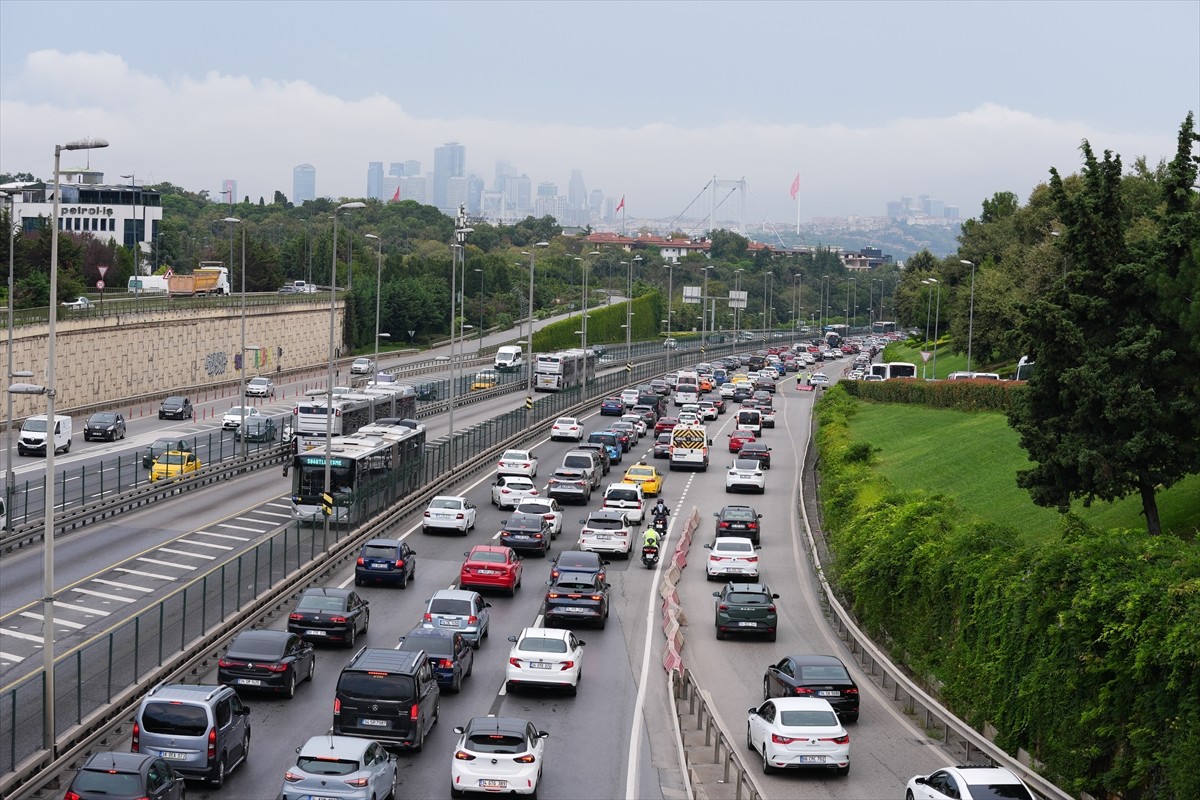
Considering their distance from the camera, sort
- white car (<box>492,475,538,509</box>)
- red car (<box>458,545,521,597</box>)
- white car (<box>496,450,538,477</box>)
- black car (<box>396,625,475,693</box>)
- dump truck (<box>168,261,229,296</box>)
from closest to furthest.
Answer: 1. black car (<box>396,625,475,693</box>)
2. red car (<box>458,545,521,597</box>)
3. white car (<box>492,475,538,509</box>)
4. white car (<box>496,450,538,477</box>)
5. dump truck (<box>168,261,229,296</box>)

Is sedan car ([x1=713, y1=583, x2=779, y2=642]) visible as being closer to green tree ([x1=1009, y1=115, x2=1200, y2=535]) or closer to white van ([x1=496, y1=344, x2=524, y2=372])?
green tree ([x1=1009, y1=115, x2=1200, y2=535])

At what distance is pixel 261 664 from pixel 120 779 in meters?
9.12

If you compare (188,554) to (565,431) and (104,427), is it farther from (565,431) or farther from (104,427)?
(565,431)

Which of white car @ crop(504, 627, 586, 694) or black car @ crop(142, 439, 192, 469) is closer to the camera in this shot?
white car @ crop(504, 627, 586, 694)

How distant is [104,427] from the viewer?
68.6m

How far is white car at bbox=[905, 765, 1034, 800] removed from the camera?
66.5ft

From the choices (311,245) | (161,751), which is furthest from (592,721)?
(311,245)

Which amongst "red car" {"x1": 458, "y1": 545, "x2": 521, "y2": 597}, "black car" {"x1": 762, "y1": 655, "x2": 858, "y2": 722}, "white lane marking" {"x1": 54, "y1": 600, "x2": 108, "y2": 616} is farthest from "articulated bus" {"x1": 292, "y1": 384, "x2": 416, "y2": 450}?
"black car" {"x1": 762, "y1": 655, "x2": 858, "y2": 722}

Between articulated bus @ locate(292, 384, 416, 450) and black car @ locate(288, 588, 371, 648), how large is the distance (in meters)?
23.7

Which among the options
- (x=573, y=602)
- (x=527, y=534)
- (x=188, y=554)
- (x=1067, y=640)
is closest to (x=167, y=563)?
(x=188, y=554)

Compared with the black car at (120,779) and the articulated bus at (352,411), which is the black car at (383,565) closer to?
the articulated bus at (352,411)

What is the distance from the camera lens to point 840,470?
5447 cm

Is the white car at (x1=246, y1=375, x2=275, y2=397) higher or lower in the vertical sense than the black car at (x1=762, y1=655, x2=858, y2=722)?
lower

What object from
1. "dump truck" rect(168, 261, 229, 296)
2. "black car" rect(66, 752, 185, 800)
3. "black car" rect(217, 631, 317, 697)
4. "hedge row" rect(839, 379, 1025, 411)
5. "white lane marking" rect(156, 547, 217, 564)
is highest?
"dump truck" rect(168, 261, 229, 296)
